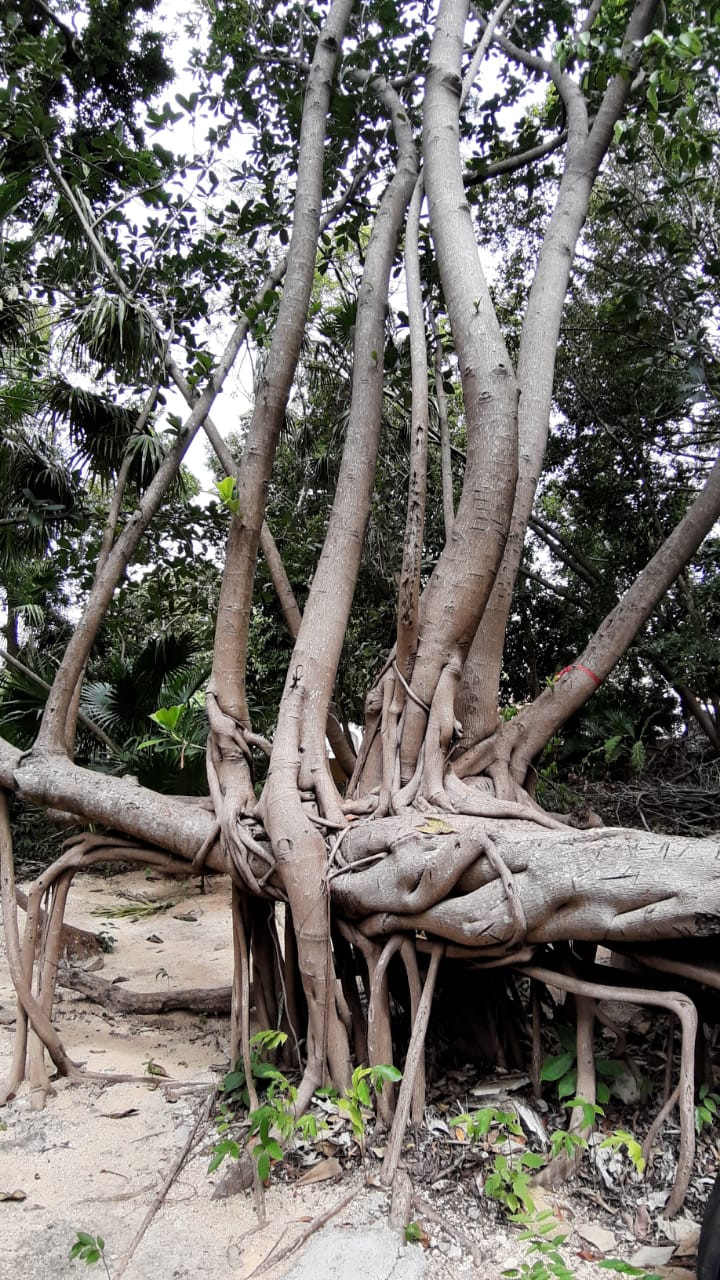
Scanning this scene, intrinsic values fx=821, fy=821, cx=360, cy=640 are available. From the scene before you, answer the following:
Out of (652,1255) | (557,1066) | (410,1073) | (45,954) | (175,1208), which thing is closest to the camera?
(652,1255)

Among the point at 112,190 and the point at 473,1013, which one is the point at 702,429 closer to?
the point at 112,190

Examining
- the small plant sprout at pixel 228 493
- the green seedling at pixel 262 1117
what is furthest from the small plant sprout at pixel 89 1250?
the small plant sprout at pixel 228 493

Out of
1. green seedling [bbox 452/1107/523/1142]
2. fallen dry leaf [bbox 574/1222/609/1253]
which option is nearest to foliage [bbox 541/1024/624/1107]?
green seedling [bbox 452/1107/523/1142]

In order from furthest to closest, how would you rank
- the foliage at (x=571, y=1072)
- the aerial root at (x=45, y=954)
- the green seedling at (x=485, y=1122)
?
1. the aerial root at (x=45, y=954)
2. the foliage at (x=571, y=1072)
3. the green seedling at (x=485, y=1122)

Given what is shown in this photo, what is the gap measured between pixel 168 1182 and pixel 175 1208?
109 mm

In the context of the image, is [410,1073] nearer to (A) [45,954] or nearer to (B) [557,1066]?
(B) [557,1066]

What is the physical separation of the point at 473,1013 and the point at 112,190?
6.55 meters

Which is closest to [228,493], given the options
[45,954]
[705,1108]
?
[45,954]

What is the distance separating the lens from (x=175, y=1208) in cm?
276

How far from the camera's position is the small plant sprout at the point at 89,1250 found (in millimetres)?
2344

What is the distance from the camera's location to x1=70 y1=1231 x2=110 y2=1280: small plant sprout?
234 cm

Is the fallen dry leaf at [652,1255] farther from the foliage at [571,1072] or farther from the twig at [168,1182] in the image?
the twig at [168,1182]

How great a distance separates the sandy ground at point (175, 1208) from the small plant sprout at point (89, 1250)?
0.09ft

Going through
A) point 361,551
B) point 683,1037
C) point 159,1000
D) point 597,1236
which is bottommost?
point 159,1000
